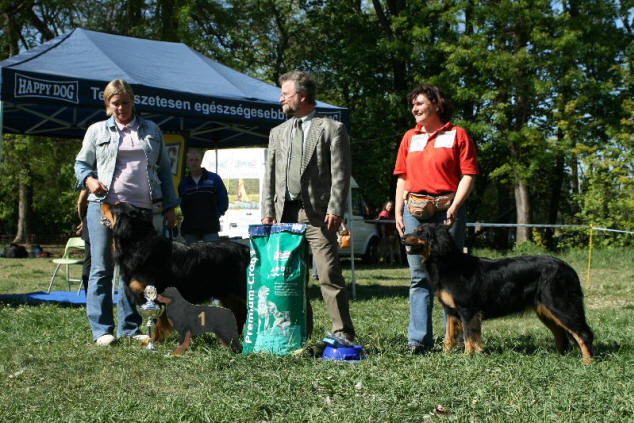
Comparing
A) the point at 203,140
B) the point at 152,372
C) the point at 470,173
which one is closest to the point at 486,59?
the point at 203,140

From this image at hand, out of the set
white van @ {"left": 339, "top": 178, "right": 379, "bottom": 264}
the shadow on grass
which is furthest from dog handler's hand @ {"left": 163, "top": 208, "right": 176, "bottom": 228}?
white van @ {"left": 339, "top": 178, "right": 379, "bottom": 264}

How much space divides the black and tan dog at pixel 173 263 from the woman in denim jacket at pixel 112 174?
0.57 feet

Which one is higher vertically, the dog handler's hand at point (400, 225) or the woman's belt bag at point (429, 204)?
the woman's belt bag at point (429, 204)

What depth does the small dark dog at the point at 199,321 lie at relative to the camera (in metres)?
4.48

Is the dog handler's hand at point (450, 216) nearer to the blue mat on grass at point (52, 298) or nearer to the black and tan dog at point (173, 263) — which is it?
the black and tan dog at point (173, 263)

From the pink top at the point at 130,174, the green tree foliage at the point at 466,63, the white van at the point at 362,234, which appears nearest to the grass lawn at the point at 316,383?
the pink top at the point at 130,174

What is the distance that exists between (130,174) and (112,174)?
13 cm

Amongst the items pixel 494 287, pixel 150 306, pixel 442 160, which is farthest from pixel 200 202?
pixel 494 287

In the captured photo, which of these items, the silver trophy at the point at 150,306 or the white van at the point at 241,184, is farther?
the white van at the point at 241,184

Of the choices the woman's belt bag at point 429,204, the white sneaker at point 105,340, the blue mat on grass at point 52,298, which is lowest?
the blue mat on grass at point 52,298

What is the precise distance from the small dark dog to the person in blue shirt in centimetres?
328

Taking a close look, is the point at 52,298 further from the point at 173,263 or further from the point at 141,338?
the point at 173,263

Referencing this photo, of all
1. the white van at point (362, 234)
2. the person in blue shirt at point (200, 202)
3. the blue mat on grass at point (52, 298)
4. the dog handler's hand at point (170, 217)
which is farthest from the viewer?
the white van at point (362, 234)

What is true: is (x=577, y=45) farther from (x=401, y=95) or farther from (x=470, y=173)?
(x=470, y=173)
